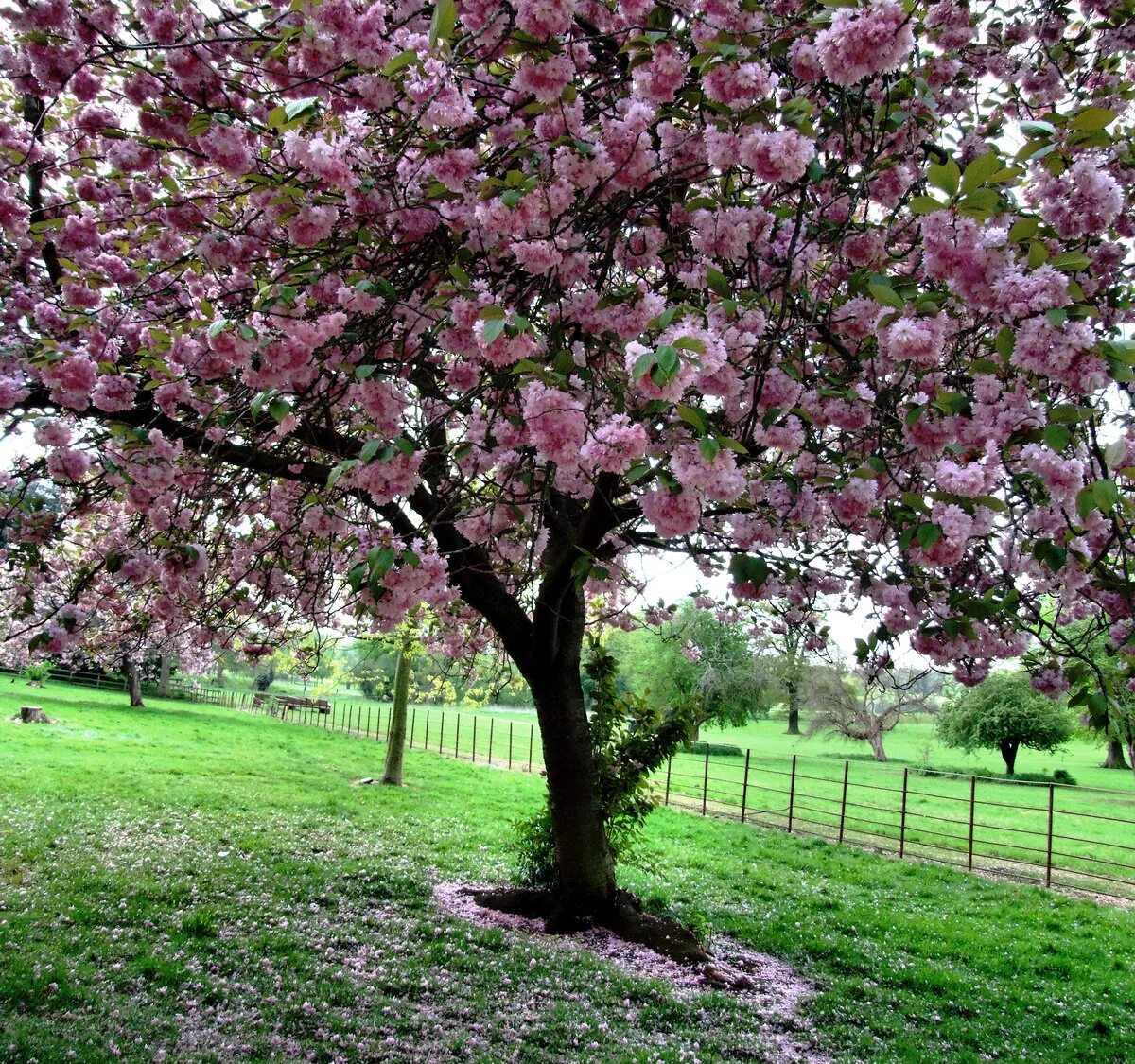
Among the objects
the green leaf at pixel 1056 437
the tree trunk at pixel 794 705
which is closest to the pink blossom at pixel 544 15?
the green leaf at pixel 1056 437

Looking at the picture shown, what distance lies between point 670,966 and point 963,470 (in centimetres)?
464

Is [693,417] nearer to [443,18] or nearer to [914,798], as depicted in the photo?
[443,18]

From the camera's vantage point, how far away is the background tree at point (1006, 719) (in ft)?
82.9

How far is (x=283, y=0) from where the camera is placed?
10.4ft

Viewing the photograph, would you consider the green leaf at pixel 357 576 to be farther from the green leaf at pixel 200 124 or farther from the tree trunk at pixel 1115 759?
the tree trunk at pixel 1115 759

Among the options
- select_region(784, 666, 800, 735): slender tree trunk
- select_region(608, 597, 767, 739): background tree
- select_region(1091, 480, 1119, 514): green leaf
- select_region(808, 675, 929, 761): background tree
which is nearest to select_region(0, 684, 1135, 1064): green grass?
select_region(1091, 480, 1119, 514): green leaf

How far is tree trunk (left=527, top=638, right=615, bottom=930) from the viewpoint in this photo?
6.21 meters

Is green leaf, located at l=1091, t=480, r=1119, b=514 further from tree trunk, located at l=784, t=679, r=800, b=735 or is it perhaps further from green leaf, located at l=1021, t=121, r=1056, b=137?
tree trunk, located at l=784, t=679, r=800, b=735

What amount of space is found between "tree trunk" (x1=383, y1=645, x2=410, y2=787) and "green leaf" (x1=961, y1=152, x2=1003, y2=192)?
12473 millimetres

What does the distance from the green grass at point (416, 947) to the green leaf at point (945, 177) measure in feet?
13.1

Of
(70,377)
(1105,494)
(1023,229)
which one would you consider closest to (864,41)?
(1023,229)

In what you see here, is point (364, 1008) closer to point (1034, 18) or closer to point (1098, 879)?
point (1034, 18)

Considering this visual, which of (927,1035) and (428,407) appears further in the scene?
(927,1035)

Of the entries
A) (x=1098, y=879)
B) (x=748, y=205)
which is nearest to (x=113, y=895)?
(x=748, y=205)
